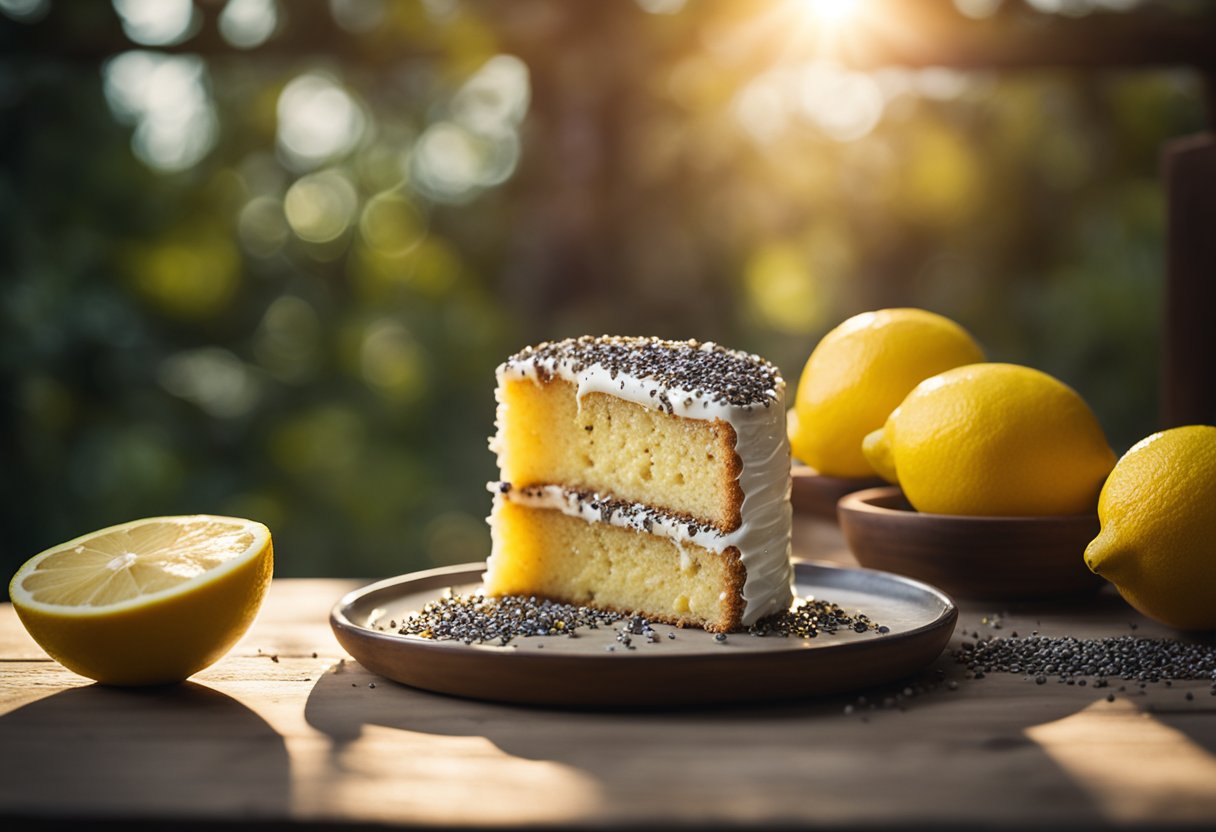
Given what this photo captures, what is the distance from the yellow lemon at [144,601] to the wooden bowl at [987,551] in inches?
52.0

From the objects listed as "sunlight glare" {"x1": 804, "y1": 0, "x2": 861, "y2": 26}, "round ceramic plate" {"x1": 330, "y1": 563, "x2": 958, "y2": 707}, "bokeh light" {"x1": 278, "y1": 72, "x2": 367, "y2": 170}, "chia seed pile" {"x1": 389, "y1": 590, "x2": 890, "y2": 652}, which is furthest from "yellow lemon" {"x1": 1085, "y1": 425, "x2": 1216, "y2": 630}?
"bokeh light" {"x1": 278, "y1": 72, "x2": 367, "y2": 170}

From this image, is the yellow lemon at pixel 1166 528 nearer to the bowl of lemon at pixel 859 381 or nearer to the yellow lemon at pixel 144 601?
the bowl of lemon at pixel 859 381

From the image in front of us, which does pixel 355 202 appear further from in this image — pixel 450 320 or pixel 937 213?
pixel 937 213

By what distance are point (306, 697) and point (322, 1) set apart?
14.7 feet

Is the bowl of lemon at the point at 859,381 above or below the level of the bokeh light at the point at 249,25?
below

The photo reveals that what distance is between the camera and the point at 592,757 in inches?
65.1

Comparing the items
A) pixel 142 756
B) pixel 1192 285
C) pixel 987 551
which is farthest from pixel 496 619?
pixel 1192 285

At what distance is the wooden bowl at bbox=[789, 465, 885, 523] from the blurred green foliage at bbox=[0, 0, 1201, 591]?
8.39 feet

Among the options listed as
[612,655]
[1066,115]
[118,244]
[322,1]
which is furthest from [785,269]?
[612,655]

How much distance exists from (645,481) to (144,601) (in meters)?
1.12

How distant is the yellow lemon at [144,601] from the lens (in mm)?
1931

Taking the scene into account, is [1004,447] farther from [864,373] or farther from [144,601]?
[144,601]

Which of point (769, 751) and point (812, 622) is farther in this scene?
point (812, 622)

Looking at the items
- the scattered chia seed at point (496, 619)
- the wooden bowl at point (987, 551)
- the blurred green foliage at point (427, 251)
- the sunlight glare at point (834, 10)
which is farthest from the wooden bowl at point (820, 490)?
the blurred green foliage at point (427, 251)
